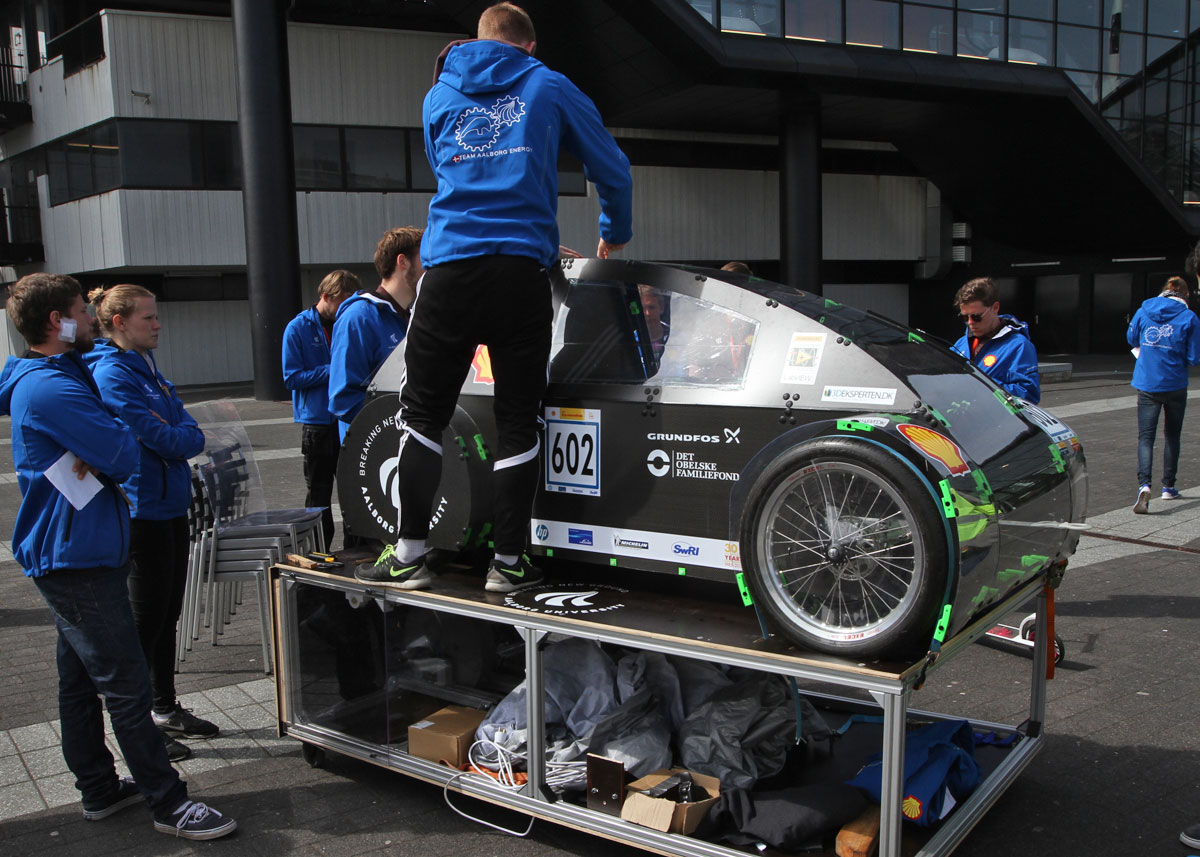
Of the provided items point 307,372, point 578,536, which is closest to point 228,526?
point 307,372

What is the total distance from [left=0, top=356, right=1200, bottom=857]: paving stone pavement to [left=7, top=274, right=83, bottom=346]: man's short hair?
1.85 metres

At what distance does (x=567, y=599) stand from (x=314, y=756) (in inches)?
58.7

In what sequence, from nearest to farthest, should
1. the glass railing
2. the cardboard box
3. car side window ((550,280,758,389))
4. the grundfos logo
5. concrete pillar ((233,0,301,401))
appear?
1. the cardboard box
2. the grundfos logo
3. car side window ((550,280,758,389))
4. concrete pillar ((233,0,301,401))
5. the glass railing

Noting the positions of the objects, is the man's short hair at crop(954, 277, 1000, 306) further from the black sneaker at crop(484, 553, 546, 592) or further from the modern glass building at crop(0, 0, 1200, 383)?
the modern glass building at crop(0, 0, 1200, 383)

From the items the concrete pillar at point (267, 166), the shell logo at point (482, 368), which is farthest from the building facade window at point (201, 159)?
the shell logo at point (482, 368)

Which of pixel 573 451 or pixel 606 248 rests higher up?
pixel 606 248

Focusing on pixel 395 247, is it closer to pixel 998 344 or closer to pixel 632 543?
pixel 632 543

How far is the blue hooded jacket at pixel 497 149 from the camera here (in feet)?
11.3

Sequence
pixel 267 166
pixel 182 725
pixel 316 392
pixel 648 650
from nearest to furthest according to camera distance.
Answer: pixel 648 650 < pixel 182 725 < pixel 316 392 < pixel 267 166

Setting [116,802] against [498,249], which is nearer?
[498,249]

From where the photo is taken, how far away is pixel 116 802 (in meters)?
3.77

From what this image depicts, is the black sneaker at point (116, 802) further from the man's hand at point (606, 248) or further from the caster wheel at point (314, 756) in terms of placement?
the man's hand at point (606, 248)

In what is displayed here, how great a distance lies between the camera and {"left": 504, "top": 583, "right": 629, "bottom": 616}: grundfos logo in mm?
3359

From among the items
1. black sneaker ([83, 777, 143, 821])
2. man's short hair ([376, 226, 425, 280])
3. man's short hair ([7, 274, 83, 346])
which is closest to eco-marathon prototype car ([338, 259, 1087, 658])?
man's short hair ([376, 226, 425, 280])
